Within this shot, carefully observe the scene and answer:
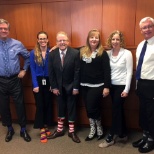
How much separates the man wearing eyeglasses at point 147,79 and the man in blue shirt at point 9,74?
163 cm

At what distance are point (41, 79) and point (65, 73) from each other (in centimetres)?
43

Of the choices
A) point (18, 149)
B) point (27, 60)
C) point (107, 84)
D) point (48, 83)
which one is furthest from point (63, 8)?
point (18, 149)

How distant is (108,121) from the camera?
10.1 feet

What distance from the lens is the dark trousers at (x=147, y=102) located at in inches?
91.7

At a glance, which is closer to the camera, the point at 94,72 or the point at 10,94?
the point at 94,72

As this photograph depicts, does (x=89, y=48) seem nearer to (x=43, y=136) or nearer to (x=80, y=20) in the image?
(x=80, y=20)

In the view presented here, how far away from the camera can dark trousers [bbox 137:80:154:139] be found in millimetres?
2330

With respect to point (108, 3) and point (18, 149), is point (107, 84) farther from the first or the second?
point (18, 149)

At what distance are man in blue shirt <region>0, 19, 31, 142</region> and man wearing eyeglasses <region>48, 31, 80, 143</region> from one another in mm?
506

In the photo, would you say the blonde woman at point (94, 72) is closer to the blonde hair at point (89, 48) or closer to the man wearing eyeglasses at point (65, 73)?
the blonde hair at point (89, 48)

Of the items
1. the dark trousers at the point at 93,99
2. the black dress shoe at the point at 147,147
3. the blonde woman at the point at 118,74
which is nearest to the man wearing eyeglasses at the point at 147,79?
the black dress shoe at the point at 147,147

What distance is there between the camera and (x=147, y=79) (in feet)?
7.65

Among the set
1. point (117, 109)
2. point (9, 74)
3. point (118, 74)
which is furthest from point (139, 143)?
point (9, 74)

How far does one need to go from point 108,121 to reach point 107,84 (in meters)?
0.86
